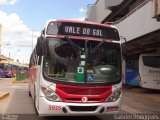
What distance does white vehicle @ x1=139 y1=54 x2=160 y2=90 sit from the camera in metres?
27.1

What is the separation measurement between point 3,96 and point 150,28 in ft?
33.0

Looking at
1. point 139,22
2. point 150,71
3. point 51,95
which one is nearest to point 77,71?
point 51,95

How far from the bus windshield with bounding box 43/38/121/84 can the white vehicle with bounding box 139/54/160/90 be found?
16142 millimetres

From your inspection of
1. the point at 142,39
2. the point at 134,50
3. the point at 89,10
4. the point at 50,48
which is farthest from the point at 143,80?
the point at 89,10

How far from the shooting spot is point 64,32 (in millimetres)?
11227

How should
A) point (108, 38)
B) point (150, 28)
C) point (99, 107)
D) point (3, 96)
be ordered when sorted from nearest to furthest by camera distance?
1. point (99, 107)
2. point (108, 38)
3. point (3, 96)
4. point (150, 28)

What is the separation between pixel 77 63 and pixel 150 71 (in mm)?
17083

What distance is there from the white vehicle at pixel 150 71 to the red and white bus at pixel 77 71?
15976mm

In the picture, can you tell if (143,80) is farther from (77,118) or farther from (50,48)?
(50,48)

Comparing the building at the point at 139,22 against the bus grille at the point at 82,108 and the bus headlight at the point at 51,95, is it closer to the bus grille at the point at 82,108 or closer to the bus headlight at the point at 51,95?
the bus grille at the point at 82,108

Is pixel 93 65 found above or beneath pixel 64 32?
beneath

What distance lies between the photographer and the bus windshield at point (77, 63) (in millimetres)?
10867

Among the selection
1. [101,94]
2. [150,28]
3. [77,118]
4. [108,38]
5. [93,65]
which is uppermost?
[150,28]

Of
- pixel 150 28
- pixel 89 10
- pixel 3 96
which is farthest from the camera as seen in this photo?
pixel 89 10
